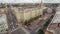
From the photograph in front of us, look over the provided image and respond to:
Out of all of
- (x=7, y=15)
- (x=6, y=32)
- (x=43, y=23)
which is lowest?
(x=6, y=32)

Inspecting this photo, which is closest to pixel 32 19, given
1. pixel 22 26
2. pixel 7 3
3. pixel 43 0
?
pixel 22 26

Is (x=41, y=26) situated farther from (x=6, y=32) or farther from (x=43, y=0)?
(x=6, y=32)

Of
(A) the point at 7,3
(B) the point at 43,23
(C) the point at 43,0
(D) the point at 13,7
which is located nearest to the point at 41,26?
(B) the point at 43,23

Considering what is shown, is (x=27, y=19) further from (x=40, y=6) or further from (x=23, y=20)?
(x=40, y=6)

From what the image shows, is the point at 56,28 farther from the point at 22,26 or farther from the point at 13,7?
the point at 13,7

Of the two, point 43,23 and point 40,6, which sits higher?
point 40,6

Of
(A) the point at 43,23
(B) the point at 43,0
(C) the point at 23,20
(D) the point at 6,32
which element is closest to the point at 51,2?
(B) the point at 43,0

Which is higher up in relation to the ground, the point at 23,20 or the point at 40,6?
the point at 40,6
